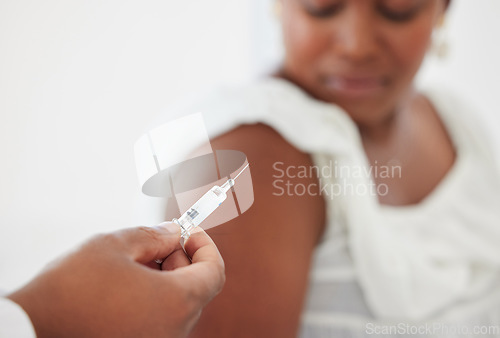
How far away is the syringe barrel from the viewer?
22 cm

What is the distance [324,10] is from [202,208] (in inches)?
13.0

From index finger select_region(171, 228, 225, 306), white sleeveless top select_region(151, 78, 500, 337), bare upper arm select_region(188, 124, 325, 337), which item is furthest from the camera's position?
white sleeveless top select_region(151, 78, 500, 337)

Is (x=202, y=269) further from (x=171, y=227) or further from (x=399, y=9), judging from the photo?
(x=399, y=9)

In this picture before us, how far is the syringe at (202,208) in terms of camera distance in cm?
22

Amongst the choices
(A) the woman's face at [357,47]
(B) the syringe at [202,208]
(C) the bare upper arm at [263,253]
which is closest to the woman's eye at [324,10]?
(A) the woman's face at [357,47]

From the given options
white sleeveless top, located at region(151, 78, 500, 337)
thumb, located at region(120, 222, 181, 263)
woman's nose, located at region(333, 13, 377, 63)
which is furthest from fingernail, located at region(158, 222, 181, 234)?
woman's nose, located at region(333, 13, 377, 63)

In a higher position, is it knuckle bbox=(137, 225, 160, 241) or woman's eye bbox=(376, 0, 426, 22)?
woman's eye bbox=(376, 0, 426, 22)

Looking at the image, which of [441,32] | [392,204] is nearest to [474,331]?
[392,204]

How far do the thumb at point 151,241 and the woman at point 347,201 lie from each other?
9cm

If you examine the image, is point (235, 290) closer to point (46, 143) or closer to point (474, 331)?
point (46, 143)

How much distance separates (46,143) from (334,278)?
0.32 meters

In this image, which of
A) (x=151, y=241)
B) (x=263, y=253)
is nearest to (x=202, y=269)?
(x=151, y=241)

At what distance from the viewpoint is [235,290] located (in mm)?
301

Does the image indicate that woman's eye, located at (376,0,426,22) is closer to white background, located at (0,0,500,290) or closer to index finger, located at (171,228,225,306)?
white background, located at (0,0,500,290)
